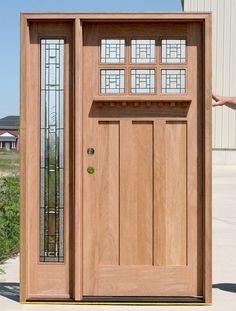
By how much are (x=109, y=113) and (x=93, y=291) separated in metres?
1.59

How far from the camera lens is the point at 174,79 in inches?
255

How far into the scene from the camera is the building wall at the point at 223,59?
38.1m

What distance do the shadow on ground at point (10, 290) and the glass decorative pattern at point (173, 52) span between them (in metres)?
2.53

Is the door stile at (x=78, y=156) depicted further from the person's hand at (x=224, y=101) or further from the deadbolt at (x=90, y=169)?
the person's hand at (x=224, y=101)

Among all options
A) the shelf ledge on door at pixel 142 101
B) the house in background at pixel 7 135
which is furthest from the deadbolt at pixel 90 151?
the house in background at pixel 7 135

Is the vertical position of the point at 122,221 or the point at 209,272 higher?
the point at 122,221

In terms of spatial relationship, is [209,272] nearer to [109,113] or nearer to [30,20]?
[109,113]

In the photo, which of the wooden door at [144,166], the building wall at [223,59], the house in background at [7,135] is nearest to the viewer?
the wooden door at [144,166]

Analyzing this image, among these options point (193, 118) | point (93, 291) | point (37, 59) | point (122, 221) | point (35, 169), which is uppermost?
point (37, 59)

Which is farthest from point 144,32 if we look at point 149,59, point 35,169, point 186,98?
point 35,169

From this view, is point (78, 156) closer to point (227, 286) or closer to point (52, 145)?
point (52, 145)

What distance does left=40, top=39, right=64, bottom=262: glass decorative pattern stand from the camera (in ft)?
21.2

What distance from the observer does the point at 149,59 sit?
648cm

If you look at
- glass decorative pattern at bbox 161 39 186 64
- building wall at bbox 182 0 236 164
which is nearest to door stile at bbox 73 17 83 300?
glass decorative pattern at bbox 161 39 186 64
